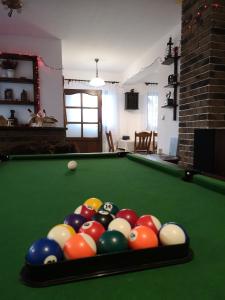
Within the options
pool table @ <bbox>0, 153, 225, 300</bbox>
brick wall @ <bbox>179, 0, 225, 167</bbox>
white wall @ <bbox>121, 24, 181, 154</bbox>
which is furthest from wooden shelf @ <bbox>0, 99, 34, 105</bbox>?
pool table @ <bbox>0, 153, 225, 300</bbox>

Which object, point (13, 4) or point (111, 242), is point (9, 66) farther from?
point (111, 242)

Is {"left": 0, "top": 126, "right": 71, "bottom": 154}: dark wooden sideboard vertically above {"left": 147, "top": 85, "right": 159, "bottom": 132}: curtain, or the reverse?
{"left": 147, "top": 85, "right": 159, "bottom": 132}: curtain

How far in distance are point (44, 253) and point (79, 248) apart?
7cm

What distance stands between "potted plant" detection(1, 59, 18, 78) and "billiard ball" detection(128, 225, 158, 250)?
15.6ft

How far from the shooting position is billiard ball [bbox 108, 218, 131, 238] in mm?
605

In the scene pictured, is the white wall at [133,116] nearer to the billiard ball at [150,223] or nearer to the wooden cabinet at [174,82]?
the wooden cabinet at [174,82]

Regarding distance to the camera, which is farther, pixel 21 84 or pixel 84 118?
pixel 84 118

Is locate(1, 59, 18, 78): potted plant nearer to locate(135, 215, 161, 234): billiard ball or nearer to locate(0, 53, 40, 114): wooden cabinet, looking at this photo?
locate(0, 53, 40, 114): wooden cabinet

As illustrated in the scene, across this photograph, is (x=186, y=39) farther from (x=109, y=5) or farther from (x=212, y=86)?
(x=109, y=5)

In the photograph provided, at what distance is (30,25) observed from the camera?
4188mm

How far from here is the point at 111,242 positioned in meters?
0.53

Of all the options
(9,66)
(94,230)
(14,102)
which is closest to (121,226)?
(94,230)

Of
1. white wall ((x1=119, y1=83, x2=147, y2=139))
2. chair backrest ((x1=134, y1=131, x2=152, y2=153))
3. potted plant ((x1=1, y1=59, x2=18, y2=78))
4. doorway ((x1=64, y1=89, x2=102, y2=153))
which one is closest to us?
potted plant ((x1=1, y1=59, x2=18, y2=78))

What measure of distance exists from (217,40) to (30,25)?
302 cm
